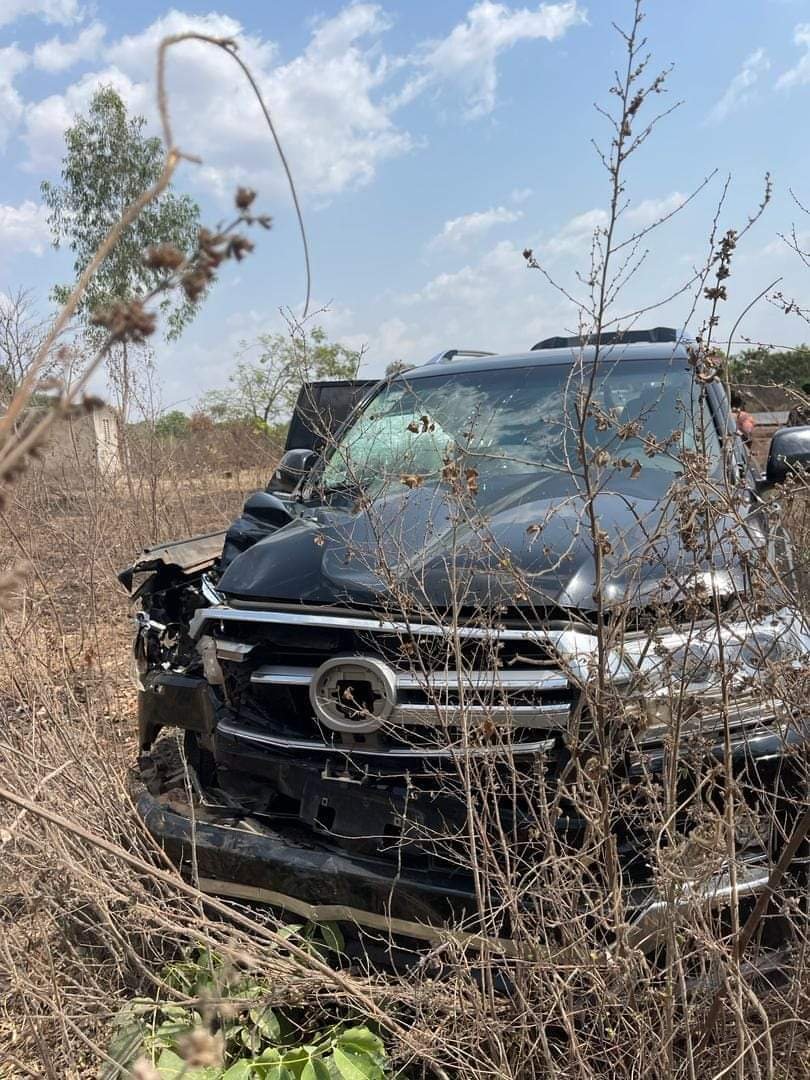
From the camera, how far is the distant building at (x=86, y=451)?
5.66 m

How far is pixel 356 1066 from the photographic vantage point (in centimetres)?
208

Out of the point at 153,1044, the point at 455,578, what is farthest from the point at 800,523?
the point at 153,1044

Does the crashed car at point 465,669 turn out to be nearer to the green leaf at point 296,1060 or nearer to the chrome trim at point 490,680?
the chrome trim at point 490,680

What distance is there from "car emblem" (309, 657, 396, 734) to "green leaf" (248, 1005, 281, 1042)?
30.7 inches

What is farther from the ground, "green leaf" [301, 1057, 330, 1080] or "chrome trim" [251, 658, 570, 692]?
"chrome trim" [251, 658, 570, 692]

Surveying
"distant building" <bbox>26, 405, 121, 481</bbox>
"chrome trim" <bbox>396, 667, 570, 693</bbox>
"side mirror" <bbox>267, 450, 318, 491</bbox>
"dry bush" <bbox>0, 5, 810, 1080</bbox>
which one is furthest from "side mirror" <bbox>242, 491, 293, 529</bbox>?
"distant building" <bbox>26, 405, 121, 481</bbox>

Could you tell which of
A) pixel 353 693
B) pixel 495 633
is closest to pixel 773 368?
pixel 495 633

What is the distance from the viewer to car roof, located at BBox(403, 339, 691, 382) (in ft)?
11.8

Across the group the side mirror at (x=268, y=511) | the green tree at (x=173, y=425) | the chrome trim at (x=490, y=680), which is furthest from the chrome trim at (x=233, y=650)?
the green tree at (x=173, y=425)

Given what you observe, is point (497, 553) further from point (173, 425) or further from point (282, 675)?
point (173, 425)

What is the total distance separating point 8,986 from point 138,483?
5.75 meters

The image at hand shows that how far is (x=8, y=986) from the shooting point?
91.7 inches

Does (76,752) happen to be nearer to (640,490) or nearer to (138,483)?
(640,490)

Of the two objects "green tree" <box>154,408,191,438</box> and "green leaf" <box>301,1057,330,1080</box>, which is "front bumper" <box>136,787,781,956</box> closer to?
"green leaf" <box>301,1057,330,1080</box>
